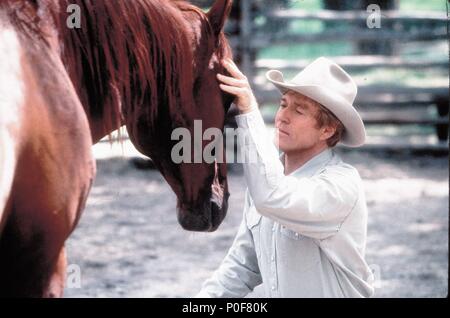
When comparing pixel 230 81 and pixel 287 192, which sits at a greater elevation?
pixel 230 81

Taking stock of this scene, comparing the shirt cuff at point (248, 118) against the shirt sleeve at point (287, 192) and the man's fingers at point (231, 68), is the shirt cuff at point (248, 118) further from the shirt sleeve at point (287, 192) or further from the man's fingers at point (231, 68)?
the man's fingers at point (231, 68)

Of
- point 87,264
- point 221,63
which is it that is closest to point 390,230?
point 87,264

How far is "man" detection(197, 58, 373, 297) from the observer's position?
1.98 meters

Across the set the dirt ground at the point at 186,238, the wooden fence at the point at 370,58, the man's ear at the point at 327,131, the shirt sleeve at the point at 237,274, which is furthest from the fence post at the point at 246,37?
the man's ear at the point at 327,131

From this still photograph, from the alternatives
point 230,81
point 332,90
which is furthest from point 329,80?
point 230,81

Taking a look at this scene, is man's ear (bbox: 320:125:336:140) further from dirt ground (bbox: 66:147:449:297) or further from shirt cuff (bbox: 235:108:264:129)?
dirt ground (bbox: 66:147:449:297)

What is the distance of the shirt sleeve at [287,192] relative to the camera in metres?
1.97

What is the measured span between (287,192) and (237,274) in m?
0.45

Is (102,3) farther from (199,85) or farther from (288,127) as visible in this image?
(288,127)

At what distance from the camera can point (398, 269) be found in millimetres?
4723

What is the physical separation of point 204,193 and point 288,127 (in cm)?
31

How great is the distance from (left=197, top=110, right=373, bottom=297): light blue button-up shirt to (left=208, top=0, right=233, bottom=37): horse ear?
252mm

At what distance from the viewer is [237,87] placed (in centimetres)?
196

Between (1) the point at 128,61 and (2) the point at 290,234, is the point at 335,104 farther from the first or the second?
(1) the point at 128,61
